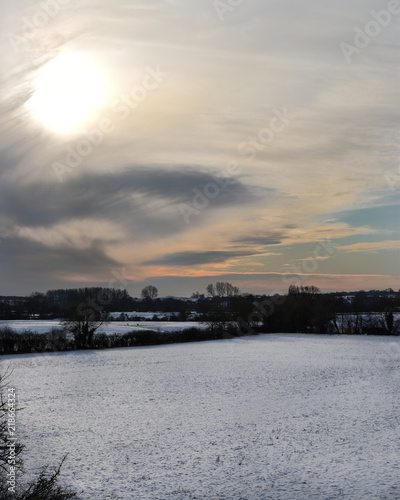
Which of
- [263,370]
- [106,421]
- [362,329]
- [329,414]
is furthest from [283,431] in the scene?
[362,329]

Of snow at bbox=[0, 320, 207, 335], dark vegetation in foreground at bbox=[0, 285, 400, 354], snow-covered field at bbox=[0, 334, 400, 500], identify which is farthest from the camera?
snow at bbox=[0, 320, 207, 335]

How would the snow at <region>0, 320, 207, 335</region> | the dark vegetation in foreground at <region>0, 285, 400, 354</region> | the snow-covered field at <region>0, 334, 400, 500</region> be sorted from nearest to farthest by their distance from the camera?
the snow-covered field at <region>0, 334, 400, 500</region>, the dark vegetation in foreground at <region>0, 285, 400, 354</region>, the snow at <region>0, 320, 207, 335</region>

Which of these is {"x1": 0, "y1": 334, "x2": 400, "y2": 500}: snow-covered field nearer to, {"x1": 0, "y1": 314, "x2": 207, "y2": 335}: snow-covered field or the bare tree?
the bare tree

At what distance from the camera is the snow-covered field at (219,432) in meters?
15.4

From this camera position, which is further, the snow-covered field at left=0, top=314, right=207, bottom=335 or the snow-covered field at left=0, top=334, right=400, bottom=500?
the snow-covered field at left=0, top=314, right=207, bottom=335

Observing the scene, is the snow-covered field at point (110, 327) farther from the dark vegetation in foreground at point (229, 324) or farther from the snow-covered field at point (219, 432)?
the snow-covered field at point (219, 432)

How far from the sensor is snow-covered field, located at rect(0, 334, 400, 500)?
1541 cm

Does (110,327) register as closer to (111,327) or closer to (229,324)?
(111,327)

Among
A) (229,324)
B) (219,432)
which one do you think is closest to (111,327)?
(229,324)

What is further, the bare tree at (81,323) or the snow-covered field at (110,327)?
the snow-covered field at (110,327)

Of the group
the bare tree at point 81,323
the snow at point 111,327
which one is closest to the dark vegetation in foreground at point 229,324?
the bare tree at point 81,323

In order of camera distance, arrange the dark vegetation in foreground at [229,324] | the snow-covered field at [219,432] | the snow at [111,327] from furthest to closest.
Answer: the snow at [111,327]
the dark vegetation in foreground at [229,324]
the snow-covered field at [219,432]

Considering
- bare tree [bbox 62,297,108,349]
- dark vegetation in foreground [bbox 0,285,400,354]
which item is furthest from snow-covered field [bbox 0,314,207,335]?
bare tree [bbox 62,297,108,349]

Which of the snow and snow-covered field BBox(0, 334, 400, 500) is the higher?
the snow
